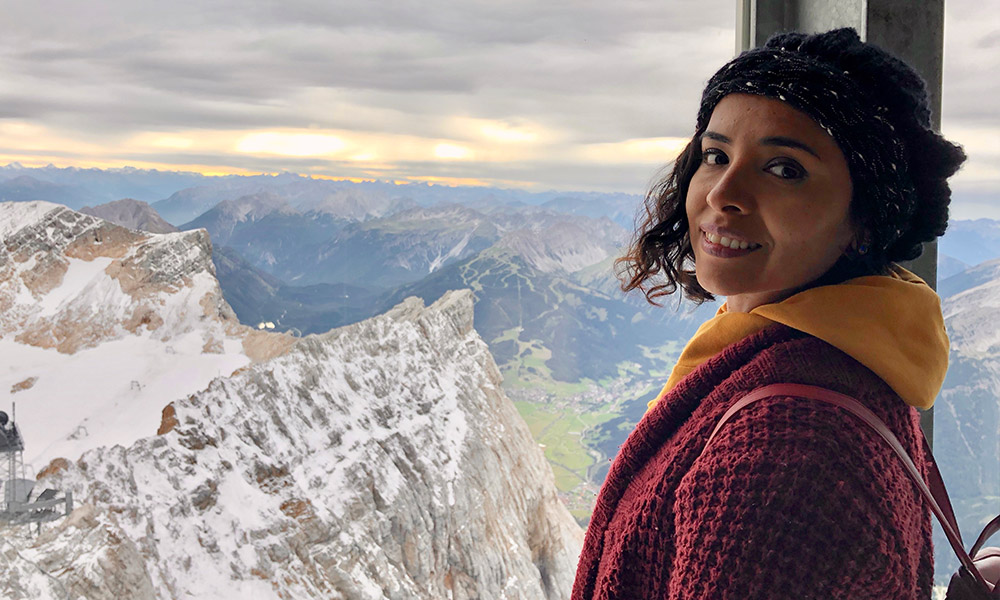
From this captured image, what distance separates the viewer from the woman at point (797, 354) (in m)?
0.46

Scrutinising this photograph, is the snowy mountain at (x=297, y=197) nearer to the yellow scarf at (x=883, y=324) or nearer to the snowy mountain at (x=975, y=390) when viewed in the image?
the snowy mountain at (x=975, y=390)

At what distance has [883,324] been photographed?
546 mm

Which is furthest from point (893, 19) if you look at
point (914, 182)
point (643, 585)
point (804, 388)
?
point (643, 585)

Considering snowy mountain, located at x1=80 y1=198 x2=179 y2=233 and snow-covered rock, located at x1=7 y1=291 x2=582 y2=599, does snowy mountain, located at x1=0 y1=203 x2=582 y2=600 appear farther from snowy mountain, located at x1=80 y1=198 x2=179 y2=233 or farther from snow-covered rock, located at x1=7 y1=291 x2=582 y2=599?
snowy mountain, located at x1=80 y1=198 x2=179 y2=233

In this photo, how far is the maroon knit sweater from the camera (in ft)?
1.50

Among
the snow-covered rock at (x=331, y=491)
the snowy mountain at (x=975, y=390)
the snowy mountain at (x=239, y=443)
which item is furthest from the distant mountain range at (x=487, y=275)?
the snowy mountain at (x=975, y=390)

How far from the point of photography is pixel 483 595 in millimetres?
6379

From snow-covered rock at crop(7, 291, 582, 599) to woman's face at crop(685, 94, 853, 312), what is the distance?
3.36 metres

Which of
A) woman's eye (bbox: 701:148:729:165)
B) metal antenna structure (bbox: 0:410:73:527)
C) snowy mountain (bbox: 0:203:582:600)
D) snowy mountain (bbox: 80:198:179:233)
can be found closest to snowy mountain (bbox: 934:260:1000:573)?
woman's eye (bbox: 701:148:729:165)

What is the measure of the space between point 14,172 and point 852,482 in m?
7.70

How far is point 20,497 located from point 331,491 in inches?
83.9

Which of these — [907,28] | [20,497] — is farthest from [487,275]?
[907,28]

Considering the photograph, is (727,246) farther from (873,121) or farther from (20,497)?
(20,497)

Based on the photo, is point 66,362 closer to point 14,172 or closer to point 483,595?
point 14,172
